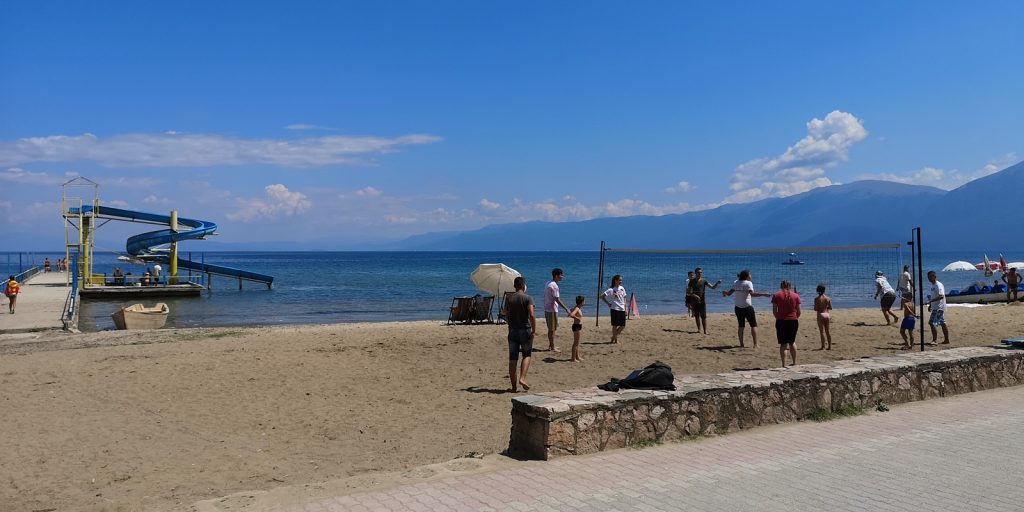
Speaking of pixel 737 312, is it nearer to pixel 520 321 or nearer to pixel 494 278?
pixel 520 321

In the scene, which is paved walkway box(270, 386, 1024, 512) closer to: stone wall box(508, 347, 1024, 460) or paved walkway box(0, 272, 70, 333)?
stone wall box(508, 347, 1024, 460)

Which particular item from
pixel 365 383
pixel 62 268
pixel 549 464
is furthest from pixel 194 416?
pixel 62 268

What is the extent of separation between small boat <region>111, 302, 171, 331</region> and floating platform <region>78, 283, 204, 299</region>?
17.8 metres

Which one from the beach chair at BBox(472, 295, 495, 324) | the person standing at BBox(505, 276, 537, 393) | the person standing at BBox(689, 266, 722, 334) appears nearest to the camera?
the person standing at BBox(505, 276, 537, 393)

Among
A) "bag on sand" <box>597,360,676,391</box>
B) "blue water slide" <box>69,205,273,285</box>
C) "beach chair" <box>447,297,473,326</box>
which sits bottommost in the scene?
"beach chair" <box>447,297,473,326</box>

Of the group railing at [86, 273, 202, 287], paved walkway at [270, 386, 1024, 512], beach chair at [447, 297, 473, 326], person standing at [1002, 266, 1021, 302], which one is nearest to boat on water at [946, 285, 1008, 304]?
person standing at [1002, 266, 1021, 302]

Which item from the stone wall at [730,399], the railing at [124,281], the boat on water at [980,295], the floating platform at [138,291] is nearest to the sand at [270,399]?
the stone wall at [730,399]

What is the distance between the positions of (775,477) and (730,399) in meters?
1.43

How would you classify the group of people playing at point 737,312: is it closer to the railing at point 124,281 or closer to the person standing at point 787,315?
the person standing at point 787,315

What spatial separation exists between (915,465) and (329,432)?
548 cm

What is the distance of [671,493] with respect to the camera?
4672 mm

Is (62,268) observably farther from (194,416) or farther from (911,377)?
(911,377)

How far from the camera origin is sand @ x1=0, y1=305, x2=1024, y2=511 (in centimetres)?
600

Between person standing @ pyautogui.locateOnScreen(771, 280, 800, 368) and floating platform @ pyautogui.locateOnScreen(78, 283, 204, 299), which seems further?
floating platform @ pyautogui.locateOnScreen(78, 283, 204, 299)
